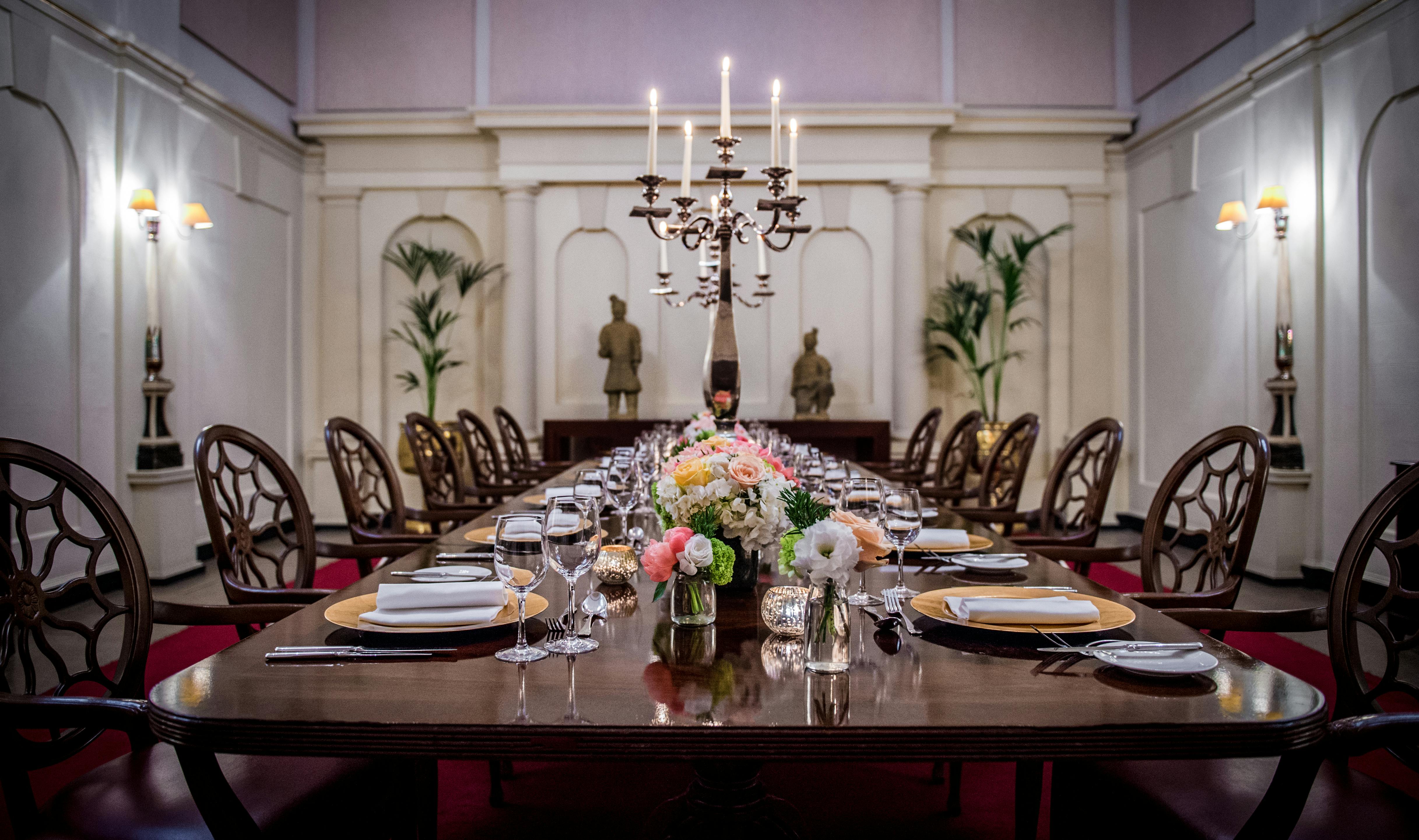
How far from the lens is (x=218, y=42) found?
584 centimetres

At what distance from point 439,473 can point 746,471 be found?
2548mm

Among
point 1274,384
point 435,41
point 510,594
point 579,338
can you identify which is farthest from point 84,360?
point 1274,384

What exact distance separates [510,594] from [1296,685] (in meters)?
1.06

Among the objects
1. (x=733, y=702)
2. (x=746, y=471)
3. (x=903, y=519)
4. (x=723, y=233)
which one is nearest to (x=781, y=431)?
(x=723, y=233)

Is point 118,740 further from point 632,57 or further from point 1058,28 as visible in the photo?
point 1058,28

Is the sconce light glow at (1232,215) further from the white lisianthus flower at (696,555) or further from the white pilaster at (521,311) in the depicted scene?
the white lisianthus flower at (696,555)

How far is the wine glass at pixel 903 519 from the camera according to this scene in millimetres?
1418

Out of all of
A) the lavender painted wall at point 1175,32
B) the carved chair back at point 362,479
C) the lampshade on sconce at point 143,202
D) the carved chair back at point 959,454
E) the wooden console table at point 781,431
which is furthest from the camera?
the wooden console table at point 781,431

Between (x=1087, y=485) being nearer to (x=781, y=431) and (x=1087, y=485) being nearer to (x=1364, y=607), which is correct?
(x=1364, y=607)

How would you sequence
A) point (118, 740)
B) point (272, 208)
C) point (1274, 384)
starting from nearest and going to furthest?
point (118, 740)
point (1274, 384)
point (272, 208)

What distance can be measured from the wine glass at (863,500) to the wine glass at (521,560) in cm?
52

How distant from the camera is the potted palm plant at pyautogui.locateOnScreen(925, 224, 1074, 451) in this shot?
21.3ft

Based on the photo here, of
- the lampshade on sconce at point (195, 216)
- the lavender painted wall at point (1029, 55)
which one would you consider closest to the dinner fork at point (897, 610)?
the lampshade on sconce at point (195, 216)

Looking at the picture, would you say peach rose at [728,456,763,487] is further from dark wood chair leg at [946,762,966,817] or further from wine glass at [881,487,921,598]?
dark wood chair leg at [946,762,966,817]
